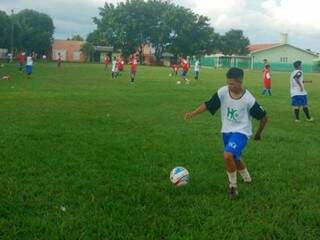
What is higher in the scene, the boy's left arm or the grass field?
the boy's left arm

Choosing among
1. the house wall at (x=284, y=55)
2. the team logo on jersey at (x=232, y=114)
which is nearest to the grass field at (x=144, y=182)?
the team logo on jersey at (x=232, y=114)

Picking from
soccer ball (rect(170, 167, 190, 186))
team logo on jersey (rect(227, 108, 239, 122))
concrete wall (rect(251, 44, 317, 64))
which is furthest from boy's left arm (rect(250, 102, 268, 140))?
concrete wall (rect(251, 44, 317, 64))

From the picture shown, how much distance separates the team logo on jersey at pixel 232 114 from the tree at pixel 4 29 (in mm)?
76175

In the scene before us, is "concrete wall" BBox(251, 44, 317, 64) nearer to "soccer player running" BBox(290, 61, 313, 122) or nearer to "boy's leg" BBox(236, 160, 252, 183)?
"soccer player running" BBox(290, 61, 313, 122)

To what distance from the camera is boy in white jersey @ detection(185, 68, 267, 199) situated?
6.90m

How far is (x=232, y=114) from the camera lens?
708cm

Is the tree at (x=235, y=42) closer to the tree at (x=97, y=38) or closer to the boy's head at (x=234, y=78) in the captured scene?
the tree at (x=97, y=38)

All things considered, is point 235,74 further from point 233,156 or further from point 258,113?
point 233,156

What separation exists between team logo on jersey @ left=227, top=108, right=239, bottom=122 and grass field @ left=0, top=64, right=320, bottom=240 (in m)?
0.98

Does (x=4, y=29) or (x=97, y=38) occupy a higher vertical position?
(x=4, y=29)

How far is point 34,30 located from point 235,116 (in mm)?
94659

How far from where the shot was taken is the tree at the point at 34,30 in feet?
308

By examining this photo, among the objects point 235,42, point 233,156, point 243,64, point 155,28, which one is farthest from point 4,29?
point 233,156

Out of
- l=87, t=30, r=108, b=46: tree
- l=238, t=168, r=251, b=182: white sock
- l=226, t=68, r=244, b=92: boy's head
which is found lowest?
l=238, t=168, r=251, b=182: white sock
